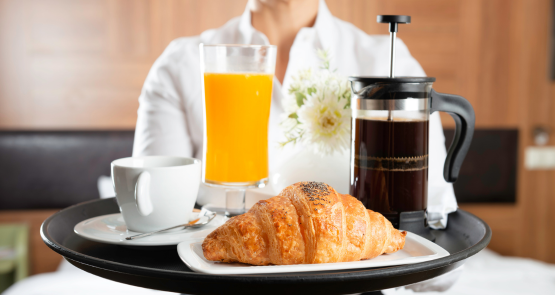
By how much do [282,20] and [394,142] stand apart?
99 centimetres

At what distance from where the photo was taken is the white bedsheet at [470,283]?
165cm

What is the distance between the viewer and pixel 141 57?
2.12 m

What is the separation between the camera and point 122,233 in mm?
613

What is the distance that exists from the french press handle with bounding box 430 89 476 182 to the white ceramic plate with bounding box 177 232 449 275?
0.19m

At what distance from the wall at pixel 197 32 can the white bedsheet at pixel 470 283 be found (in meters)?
0.47

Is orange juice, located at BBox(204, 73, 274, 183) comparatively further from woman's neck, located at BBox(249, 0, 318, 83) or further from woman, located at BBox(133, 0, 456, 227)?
woman's neck, located at BBox(249, 0, 318, 83)

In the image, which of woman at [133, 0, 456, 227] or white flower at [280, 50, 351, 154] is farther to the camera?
woman at [133, 0, 456, 227]

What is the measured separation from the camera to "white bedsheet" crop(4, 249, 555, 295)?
1.65 meters

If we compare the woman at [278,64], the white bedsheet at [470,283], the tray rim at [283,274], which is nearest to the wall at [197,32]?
the white bedsheet at [470,283]

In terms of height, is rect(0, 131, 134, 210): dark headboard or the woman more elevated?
the woman

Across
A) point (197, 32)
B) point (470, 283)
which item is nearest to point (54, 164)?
point (197, 32)

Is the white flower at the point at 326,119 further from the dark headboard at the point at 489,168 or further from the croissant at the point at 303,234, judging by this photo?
the dark headboard at the point at 489,168

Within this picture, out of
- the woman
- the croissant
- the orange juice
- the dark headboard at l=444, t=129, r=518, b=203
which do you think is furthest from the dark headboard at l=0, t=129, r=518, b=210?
the croissant

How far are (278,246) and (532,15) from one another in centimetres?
235
